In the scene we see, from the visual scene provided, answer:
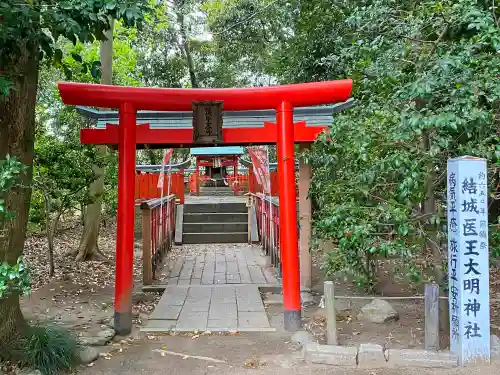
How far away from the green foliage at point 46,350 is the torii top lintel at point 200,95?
98.5 inches

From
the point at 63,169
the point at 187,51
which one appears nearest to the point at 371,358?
the point at 63,169

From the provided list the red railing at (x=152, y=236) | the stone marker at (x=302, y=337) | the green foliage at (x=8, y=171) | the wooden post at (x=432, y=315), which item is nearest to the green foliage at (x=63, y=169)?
the red railing at (x=152, y=236)

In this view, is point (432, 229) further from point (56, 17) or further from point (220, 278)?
point (220, 278)

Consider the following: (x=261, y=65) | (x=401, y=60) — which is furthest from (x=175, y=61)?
(x=401, y=60)

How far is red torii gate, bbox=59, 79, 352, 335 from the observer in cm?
526

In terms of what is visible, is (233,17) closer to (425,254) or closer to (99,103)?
(99,103)

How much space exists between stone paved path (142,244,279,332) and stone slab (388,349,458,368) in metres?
1.68

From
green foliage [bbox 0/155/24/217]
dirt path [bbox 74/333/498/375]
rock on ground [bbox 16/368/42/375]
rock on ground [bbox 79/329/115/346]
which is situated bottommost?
dirt path [bbox 74/333/498/375]

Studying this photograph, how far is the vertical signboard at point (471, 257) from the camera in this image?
3.93 meters

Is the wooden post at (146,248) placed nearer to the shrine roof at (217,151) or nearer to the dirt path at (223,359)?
the dirt path at (223,359)

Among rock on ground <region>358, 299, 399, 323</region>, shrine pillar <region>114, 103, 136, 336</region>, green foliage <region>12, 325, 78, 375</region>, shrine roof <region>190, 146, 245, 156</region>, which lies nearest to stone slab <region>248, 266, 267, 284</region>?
rock on ground <region>358, 299, 399, 323</region>

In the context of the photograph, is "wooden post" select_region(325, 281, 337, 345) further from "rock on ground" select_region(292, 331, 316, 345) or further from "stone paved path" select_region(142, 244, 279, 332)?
"stone paved path" select_region(142, 244, 279, 332)

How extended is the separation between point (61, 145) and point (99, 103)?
7.94 ft

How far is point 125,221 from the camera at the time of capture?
531cm
